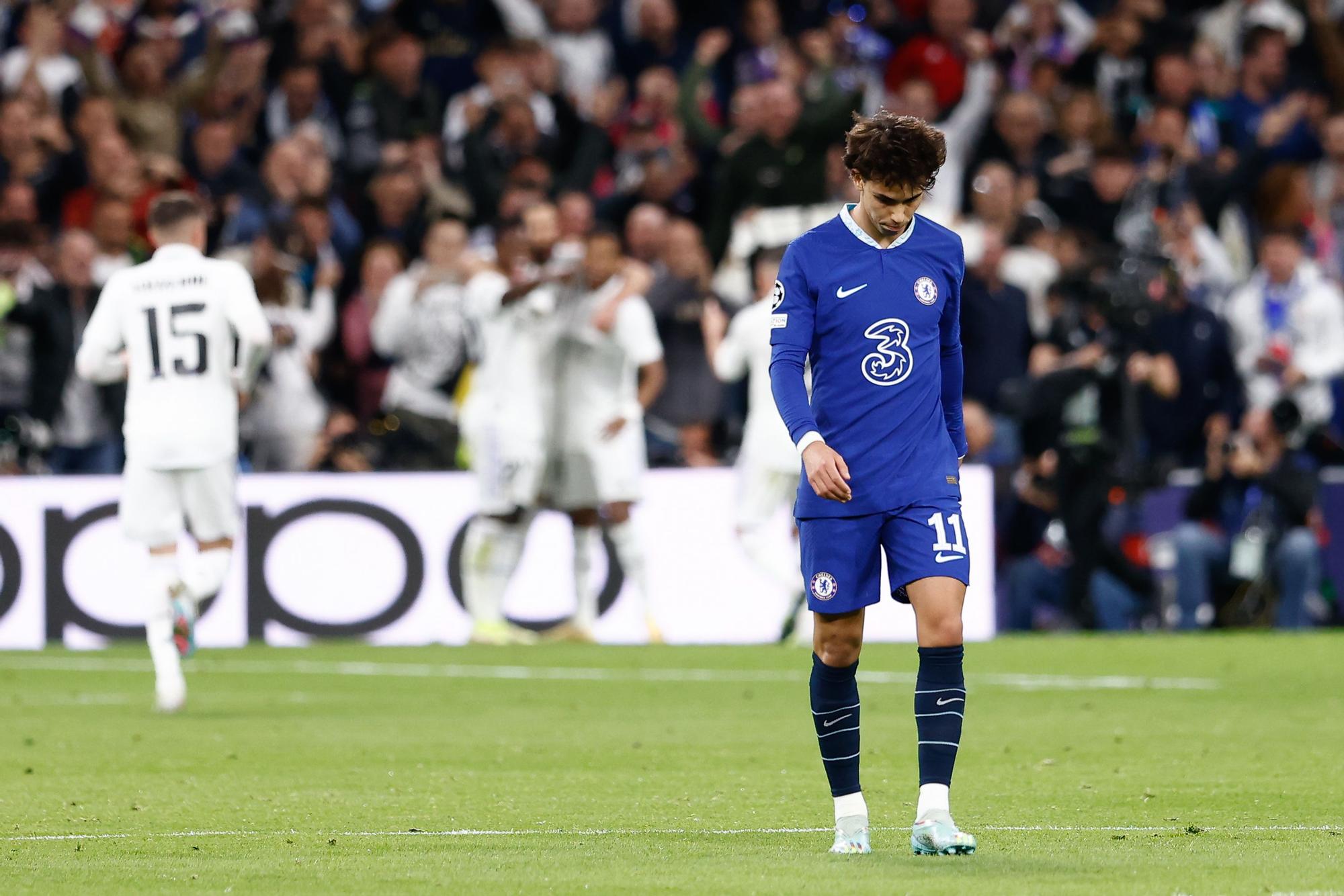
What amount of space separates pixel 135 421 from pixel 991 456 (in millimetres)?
8369

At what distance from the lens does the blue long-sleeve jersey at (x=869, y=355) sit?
7.36 meters

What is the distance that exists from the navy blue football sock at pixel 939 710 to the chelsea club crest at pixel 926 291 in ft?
3.33

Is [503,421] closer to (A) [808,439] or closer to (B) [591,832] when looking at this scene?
(B) [591,832]

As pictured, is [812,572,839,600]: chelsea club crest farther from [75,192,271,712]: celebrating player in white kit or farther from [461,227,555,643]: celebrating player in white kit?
[461,227,555,643]: celebrating player in white kit

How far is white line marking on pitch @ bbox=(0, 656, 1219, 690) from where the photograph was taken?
575 inches

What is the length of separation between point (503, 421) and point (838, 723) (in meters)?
10.9

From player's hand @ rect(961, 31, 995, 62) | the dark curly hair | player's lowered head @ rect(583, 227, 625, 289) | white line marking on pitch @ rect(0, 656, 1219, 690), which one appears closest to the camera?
the dark curly hair

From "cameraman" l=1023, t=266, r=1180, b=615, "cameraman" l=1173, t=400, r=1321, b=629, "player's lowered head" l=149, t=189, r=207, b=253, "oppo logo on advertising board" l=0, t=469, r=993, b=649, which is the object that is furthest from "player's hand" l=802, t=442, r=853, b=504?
"cameraman" l=1173, t=400, r=1321, b=629

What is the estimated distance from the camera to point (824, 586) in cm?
731

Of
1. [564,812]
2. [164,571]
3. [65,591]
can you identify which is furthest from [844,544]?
[65,591]

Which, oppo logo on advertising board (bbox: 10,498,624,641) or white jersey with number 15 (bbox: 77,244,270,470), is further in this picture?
oppo logo on advertising board (bbox: 10,498,624,641)

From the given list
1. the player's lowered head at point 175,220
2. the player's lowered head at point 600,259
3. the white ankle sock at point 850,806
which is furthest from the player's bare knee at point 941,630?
the player's lowered head at point 600,259

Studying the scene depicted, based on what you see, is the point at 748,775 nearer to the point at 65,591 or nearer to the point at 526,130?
the point at 65,591

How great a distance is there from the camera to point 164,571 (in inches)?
510
